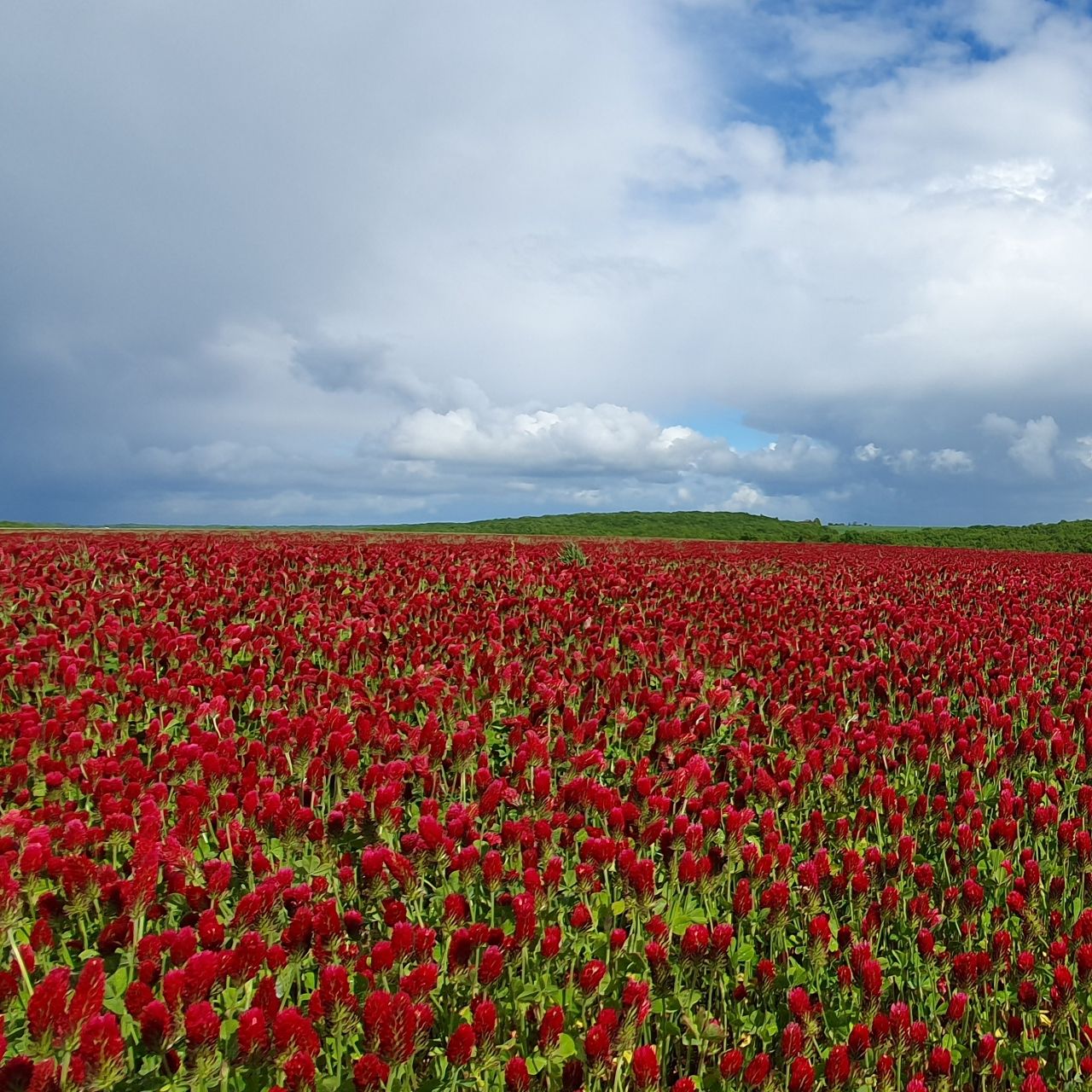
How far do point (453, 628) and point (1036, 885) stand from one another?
5.59 metres

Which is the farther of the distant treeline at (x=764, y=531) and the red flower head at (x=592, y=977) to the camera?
the distant treeline at (x=764, y=531)

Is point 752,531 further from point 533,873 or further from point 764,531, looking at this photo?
point 533,873

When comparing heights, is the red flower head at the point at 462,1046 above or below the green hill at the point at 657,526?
below

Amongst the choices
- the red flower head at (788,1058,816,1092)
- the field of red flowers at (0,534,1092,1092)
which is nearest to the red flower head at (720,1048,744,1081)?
the field of red flowers at (0,534,1092,1092)

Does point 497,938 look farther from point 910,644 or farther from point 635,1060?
point 910,644

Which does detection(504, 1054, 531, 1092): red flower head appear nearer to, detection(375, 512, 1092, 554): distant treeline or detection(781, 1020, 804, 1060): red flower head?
detection(781, 1020, 804, 1060): red flower head

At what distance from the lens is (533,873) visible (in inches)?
127

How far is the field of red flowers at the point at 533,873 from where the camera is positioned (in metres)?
2.60

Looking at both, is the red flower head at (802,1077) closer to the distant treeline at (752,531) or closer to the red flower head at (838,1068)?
the red flower head at (838,1068)

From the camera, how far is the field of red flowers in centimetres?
260

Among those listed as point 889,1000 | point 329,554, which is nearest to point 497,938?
point 889,1000

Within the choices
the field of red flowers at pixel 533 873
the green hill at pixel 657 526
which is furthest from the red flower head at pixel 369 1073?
the green hill at pixel 657 526

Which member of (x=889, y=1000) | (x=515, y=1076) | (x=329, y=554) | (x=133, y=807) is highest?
(x=329, y=554)

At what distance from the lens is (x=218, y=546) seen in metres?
15.4
